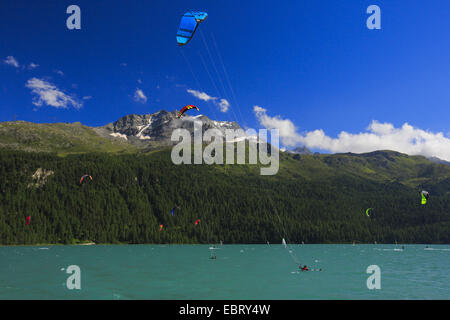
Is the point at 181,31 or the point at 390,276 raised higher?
the point at 181,31

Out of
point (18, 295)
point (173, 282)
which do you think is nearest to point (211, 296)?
point (173, 282)

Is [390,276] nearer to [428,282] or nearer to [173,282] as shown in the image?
[428,282]
